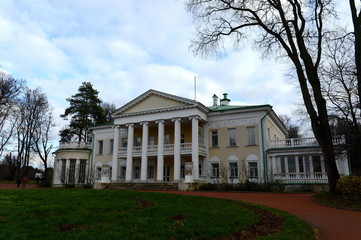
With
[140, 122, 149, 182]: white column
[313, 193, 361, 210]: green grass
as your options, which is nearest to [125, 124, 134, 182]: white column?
[140, 122, 149, 182]: white column

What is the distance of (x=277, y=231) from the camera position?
7.15 meters

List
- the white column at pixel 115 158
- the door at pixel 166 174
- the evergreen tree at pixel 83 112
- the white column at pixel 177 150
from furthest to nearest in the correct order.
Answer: the evergreen tree at pixel 83 112
the door at pixel 166 174
the white column at pixel 115 158
the white column at pixel 177 150

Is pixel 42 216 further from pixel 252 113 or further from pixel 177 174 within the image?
pixel 252 113

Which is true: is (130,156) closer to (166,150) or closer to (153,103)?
(166,150)

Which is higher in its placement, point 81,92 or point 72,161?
point 81,92

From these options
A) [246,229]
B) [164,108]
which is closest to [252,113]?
[164,108]

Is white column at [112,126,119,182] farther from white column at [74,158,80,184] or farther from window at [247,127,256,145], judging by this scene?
window at [247,127,256,145]

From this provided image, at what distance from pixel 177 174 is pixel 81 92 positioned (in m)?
30.5

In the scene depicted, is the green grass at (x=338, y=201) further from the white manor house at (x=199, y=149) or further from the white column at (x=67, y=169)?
the white column at (x=67, y=169)

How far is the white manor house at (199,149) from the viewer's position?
25.3 meters

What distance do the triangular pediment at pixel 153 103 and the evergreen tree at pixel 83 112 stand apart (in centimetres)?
1886

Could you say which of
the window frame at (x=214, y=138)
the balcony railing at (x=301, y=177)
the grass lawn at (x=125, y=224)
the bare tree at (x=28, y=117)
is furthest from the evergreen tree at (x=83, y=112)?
the grass lawn at (x=125, y=224)

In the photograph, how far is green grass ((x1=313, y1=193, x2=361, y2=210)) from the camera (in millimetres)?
12250

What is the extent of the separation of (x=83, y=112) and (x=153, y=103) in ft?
75.3
